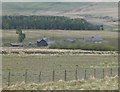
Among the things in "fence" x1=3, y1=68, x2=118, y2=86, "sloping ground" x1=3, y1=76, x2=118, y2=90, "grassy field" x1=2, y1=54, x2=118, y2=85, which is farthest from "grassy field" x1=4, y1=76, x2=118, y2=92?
"grassy field" x1=2, y1=54, x2=118, y2=85

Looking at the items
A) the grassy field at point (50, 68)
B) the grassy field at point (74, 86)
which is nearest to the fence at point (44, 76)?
the grassy field at point (50, 68)

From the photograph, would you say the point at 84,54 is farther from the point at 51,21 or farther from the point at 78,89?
the point at 51,21

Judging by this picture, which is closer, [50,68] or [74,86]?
[74,86]

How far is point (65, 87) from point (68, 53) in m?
71.8

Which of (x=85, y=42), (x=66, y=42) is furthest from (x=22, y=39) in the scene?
(x=85, y=42)

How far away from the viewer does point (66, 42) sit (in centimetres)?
5850

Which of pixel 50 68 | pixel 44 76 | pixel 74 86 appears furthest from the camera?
pixel 50 68

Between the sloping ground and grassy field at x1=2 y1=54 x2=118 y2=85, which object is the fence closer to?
grassy field at x1=2 y1=54 x2=118 y2=85

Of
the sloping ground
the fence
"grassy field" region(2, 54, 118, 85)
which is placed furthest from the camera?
"grassy field" region(2, 54, 118, 85)

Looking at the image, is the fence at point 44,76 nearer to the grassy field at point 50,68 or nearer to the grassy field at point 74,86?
the grassy field at point 50,68

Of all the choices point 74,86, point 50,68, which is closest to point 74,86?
point 74,86

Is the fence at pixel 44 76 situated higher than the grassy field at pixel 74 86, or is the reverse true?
the grassy field at pixel 74 86

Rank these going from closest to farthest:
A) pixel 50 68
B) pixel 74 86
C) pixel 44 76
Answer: pixel 74 86 < pixel 44 76 < pixel 50 68

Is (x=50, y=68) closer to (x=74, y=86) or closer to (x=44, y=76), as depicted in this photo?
(x=44, y=76)
